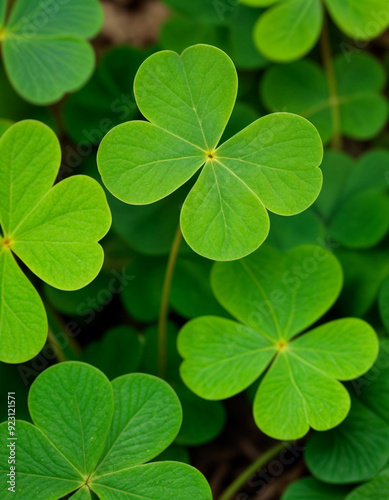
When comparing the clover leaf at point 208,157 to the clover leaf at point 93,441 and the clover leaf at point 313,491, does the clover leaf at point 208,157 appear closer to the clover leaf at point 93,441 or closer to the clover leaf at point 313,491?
the clover leaf at point 93,441

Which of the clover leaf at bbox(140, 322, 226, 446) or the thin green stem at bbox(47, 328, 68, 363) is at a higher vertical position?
the thin green stem at bbox(47, 328, 68, 363)

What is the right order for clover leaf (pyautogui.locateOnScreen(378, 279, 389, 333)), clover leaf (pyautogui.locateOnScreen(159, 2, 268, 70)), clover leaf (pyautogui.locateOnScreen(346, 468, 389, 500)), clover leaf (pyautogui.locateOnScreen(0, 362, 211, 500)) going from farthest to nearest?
clover leaf (pyautogui.locateOnScreen(159, 2, 268, 70)) → clover leaf (pyautogui.locateOnScreen(378, 279, 389, 333)) → clover leaf (pyautogui.locateOnScreen(346, 468, 389, 500)) → clover leaf (pyautogui.locateOnScreen(0, 362, 211, 500))

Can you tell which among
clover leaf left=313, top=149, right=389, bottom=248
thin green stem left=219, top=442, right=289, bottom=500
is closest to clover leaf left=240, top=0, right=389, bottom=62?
clover leaf left=313, top=149, right=389, bottom=248

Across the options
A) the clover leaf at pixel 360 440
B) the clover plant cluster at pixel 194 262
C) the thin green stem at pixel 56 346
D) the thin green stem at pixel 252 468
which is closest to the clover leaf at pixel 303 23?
the clover plant cluster at pixel 194 262

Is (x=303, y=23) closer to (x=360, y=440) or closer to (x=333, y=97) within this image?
(x=333, y=97)

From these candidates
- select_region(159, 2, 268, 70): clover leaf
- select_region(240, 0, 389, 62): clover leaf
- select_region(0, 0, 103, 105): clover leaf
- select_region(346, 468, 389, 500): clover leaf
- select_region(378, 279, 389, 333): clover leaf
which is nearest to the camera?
select_region(346, 468, 389, 500): clover leaf

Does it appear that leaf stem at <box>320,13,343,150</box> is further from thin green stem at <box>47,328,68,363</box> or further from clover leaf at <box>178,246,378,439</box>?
thin green stem at <box>47,328,68,363</box>
